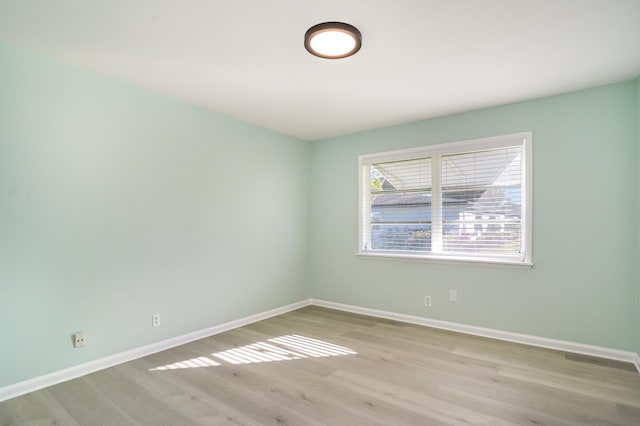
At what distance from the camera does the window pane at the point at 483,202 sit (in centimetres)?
350

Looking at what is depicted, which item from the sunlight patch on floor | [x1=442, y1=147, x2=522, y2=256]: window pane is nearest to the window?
[x1=442, y1=147, x2=522, y2=256]: window pane

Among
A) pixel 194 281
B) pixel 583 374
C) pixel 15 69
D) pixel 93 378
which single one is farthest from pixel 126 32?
pixel 583 374

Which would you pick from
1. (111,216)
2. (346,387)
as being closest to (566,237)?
(346,387)

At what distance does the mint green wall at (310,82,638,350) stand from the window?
13 cm

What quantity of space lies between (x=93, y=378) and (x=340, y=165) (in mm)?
3618

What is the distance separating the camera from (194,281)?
3.48m

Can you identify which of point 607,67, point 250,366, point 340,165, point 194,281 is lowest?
point 250,366

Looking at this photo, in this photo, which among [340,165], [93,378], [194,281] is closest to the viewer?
[93,378]

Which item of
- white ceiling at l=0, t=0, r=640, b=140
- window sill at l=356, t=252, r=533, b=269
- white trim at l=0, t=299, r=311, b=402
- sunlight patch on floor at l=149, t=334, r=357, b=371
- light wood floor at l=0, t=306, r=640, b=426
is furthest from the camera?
window sill at l=356, t=252, r=533, b=269

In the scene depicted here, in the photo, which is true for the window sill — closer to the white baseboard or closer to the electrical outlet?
the white baseboard

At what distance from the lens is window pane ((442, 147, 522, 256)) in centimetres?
350

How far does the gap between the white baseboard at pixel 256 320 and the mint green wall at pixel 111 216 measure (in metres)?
0.06

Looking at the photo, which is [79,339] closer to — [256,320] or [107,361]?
[107,361]

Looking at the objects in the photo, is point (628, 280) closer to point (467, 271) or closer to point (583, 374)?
point (583, 374)
